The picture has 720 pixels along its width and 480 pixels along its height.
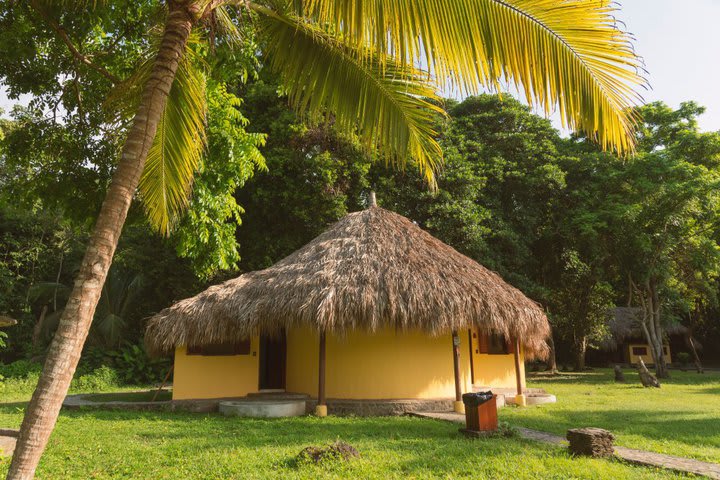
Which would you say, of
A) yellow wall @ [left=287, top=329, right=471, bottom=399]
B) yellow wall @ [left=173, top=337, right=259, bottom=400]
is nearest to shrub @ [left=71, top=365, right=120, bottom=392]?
yellow wall @ [left=173, top=337, right=259, bottom=400]

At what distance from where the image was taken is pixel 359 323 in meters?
8.07

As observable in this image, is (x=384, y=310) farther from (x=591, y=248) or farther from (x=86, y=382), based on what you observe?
(x=591, y=248)

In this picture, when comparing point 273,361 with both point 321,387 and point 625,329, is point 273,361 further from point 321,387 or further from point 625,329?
point 625,329

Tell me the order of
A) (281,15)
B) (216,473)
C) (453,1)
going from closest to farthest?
(453,1) < (281,15) < (216,473)

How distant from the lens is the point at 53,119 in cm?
671

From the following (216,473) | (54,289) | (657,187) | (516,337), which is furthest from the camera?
(54,289)

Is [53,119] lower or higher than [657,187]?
lower

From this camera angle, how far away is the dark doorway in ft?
35.6

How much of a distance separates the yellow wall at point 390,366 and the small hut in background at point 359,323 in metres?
0.02

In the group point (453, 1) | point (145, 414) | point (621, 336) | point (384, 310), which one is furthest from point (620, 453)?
point (621, 336)

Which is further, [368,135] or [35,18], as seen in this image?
[35,18]

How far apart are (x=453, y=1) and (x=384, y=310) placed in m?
5.93

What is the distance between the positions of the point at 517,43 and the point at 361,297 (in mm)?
5757

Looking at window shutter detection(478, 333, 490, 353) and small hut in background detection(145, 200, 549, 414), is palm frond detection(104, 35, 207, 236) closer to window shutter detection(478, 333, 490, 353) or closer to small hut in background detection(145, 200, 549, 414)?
small hut in background detection(145, 200, 549, 414)
